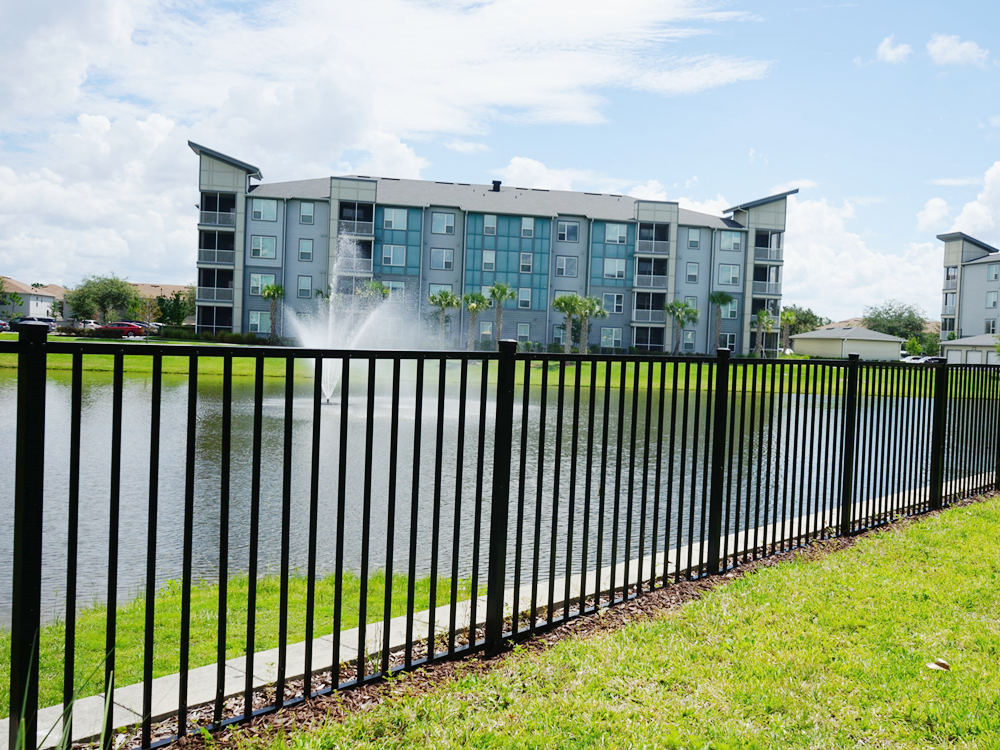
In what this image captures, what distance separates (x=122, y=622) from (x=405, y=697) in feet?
9.20

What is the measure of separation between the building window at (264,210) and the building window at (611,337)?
25.5m

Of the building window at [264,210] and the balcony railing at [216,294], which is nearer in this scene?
the balcony railing at [216,294]

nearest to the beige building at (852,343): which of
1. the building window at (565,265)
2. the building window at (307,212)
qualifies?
the building window at (565,265)

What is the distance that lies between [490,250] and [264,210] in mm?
16235

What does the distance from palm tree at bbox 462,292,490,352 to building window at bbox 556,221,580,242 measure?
777cm

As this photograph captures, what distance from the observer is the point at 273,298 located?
2096 inches

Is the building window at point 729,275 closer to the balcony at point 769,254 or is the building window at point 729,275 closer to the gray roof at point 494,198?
the balcony at point 769,254

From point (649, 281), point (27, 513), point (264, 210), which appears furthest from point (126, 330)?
point (27, 513)

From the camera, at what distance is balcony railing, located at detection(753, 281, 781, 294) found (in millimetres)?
61406

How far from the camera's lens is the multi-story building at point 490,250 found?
5494cm

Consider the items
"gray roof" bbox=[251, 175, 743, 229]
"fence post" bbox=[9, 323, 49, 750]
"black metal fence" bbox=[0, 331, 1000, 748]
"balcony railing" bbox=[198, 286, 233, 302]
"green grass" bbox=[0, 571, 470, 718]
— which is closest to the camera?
"fence post" bbox=[9, 323, 49, 750]

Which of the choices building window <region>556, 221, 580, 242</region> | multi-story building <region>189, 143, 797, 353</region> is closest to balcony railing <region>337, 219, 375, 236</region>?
multi-story building <region>189, 143, 797, 353</region>

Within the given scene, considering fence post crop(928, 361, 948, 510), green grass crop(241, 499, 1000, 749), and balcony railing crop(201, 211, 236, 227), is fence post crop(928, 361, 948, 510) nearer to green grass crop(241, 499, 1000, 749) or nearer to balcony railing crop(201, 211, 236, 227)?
green grass crop(241, 499, 1000, 749)

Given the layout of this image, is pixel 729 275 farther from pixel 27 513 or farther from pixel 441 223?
pixel 27 513
